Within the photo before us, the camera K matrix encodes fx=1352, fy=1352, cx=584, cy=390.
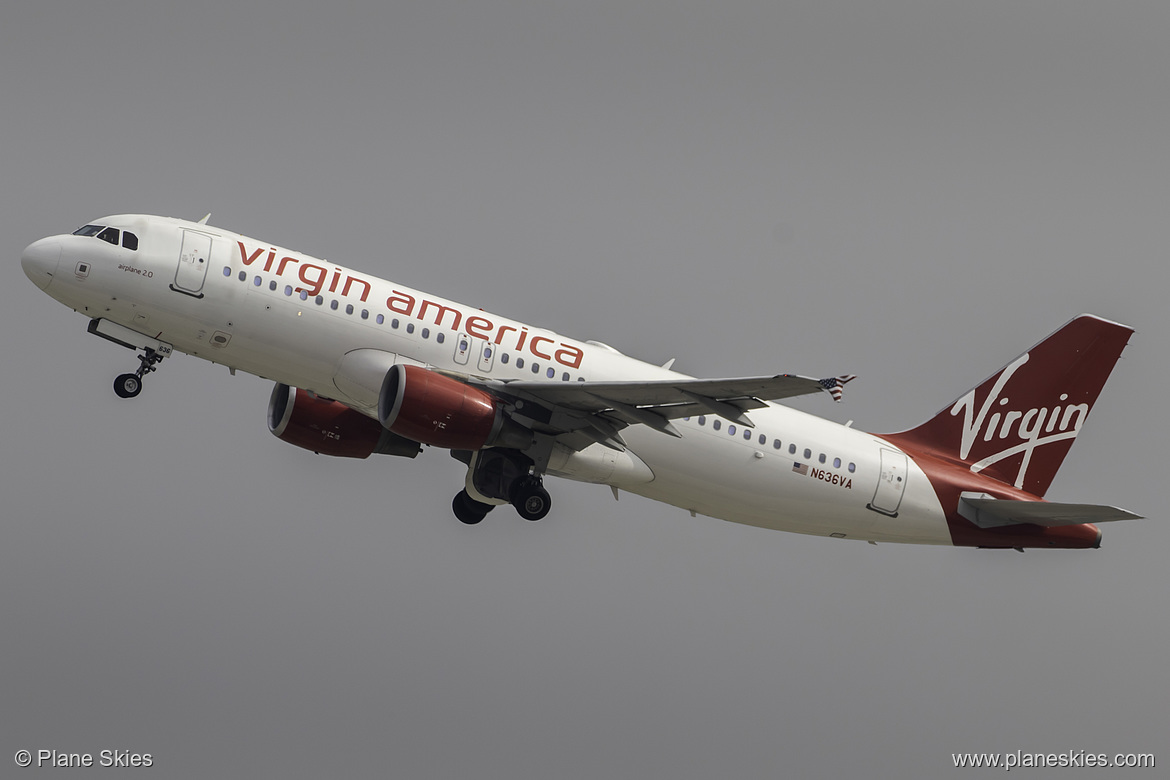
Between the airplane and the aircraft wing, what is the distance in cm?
6

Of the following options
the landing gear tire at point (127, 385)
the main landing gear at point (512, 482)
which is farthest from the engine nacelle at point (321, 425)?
the landing gear tire at point (127, 385)

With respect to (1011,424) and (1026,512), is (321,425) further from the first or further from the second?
(1011,424)

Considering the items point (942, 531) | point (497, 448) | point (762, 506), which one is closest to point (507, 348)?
point (497, 448)

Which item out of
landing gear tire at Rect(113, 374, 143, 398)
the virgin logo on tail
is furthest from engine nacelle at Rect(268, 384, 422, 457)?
the virgin logo on tail

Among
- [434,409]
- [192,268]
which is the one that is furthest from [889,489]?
[192,268]

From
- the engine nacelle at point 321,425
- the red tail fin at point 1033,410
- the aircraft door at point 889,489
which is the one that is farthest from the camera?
the red tail fin at point 1033,410

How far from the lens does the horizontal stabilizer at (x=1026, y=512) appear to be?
36531 millimetres

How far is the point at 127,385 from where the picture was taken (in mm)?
34562

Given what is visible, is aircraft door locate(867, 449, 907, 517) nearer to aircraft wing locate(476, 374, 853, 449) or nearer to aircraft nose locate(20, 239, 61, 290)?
aircraft wing locate(476, 374, 853, 449)

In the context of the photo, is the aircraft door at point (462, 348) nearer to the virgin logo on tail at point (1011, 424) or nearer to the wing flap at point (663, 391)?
the wing flap at point (663, 391)

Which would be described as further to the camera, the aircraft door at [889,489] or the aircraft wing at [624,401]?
the aircraft door at [889,489]

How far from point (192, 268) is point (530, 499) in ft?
34.8

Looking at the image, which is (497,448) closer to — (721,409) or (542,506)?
(542,506)

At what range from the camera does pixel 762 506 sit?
124 feet
